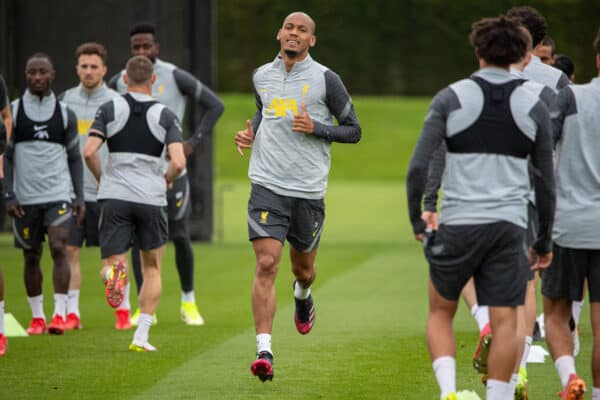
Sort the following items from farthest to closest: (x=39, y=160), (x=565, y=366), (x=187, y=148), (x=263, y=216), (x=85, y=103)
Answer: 1. (x=85, y=103)
2. (x=187, y=148)
3. (x=39, y=160)
4. (x=263, y=216)
5. (x=565, y=366)

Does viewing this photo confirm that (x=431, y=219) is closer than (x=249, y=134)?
Yes

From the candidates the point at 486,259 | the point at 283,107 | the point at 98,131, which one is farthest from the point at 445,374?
the point at 98,131

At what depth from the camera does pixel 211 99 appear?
466 inches

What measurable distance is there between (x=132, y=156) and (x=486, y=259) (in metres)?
4.07

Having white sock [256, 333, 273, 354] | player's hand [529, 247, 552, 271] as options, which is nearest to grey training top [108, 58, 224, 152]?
white sock [256, 333, 273, 354]

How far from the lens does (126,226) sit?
984 cm

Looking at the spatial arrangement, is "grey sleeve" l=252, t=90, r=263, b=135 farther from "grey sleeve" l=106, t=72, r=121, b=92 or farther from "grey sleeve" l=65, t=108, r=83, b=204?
"grey sleeve" l=106, t=72, r=121, b=92

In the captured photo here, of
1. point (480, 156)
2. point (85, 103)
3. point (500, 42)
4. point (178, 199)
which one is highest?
point (500, 42)

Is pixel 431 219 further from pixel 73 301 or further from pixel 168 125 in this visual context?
pixel 73 301

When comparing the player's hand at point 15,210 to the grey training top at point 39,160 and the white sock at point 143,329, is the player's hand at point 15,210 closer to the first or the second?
the grey training top at point 39,160

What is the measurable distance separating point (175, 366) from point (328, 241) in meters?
13.8

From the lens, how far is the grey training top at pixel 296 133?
845 centimetres

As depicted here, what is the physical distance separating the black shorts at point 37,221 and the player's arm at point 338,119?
10.9 ft

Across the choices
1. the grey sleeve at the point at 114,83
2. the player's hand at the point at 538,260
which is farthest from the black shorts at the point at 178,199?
the player's hand at the point at 538,260
